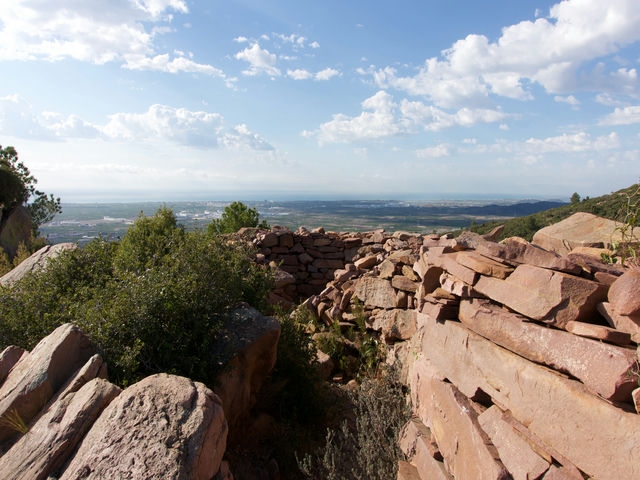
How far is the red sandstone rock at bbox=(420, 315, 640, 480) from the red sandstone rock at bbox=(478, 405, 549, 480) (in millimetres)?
112

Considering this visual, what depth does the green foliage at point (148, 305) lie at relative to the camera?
4066 millimetres

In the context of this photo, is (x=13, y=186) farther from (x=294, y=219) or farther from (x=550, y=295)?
(x=550, y=295)

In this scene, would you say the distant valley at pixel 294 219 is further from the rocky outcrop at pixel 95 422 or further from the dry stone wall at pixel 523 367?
the dry stone wall at pixel 523 367

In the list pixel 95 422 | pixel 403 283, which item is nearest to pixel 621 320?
pixel 95 422

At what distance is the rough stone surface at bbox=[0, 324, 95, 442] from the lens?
3400 millimetres

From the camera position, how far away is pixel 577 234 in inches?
208

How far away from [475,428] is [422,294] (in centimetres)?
194

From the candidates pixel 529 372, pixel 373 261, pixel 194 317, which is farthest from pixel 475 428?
pixel 373 261

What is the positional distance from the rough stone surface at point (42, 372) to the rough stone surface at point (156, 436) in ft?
2.86

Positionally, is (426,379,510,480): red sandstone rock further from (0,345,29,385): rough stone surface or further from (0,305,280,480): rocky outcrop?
(0,345,29,385): rough stone surface

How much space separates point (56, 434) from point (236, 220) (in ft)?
36.3

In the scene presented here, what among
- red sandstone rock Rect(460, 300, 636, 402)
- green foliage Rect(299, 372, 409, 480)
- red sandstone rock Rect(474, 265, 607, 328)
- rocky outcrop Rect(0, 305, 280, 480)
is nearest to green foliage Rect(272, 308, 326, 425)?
green foliage Rect(299, 372, 409, 480)

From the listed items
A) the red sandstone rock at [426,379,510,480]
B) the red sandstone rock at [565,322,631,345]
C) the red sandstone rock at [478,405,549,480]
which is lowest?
the red sandstone rock at [426,379,510,480]

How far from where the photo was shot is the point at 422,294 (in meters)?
5.05
